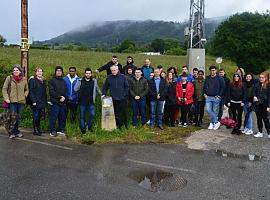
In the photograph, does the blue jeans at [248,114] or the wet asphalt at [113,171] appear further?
the blue jeans at [248,114]

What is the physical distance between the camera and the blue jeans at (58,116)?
841 cm

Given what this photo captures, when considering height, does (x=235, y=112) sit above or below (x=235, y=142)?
above

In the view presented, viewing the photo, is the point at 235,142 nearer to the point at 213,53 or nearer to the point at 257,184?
the point at 257,184

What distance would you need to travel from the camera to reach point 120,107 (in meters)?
8.91

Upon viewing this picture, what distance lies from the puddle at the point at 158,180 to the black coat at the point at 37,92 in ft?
11.2

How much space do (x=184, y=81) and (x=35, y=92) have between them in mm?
4023

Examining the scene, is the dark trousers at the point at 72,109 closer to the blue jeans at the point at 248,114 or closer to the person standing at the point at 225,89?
the person standing at the point at 225,89

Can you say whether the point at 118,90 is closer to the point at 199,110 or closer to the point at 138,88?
the point at 138,88

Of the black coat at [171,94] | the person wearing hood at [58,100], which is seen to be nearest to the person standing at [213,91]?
the black coat at [171,94]

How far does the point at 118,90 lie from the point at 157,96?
114 centimetres

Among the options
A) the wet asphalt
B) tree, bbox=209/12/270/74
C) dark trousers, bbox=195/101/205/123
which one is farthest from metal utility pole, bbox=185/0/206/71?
tree, bbox=209/12/270/74

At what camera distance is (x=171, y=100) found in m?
9.58

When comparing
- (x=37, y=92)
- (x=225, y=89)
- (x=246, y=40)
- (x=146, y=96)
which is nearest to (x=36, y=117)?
Answer: (x=37, y=92)

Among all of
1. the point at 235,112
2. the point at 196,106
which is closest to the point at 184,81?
the point at 196,106
